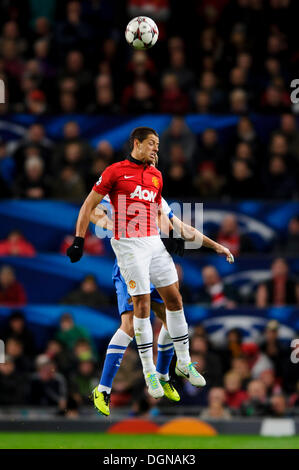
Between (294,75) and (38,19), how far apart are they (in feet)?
16.6

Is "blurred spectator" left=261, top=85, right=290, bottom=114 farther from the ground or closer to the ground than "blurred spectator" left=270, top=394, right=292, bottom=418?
farther from the ground

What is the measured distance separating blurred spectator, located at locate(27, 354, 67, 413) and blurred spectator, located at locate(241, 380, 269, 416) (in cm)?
273

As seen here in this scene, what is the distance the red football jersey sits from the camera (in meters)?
9.20

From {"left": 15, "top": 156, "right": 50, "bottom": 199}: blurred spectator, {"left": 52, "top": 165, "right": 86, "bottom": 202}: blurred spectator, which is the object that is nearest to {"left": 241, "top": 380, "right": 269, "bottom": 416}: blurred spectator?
{"left": 52, "top": 165, "right": 86, "bottom": 202}: blurred spectator

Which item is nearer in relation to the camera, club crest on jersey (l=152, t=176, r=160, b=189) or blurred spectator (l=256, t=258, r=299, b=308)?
club crest on jersey (l=152, t=176, r=160, b=189)

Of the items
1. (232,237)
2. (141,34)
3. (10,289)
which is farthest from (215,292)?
(141,34)

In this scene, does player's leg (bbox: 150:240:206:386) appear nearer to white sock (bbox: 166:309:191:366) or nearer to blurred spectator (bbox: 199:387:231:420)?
white sock (bbox: 166:309:191:366)

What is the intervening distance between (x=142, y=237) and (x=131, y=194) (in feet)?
1.44

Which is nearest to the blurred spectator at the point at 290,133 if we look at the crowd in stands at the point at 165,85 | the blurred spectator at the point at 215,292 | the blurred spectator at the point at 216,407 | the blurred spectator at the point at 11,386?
the crowd in stands at the point at 165,85

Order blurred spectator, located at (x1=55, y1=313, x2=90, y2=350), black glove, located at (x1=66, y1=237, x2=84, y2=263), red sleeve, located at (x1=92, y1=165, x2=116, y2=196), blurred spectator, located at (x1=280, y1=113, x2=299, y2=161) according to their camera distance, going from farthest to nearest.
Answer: blurred spectator, located at (x1=280, y1=113, x2=299, y2=161)
blurred spectator, located at (x1=55, y1=313, x2=90, y2=350)
red sleeve, located at (x1=92, y1=165, x2=116, y2=196)
black glove, located at (x1=66, y1=237, x2=84, y2=263)

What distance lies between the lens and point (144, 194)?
9.26 meters

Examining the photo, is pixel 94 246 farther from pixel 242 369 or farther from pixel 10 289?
pixel 242 369

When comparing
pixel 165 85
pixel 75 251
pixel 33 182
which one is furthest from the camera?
pixel 165 85

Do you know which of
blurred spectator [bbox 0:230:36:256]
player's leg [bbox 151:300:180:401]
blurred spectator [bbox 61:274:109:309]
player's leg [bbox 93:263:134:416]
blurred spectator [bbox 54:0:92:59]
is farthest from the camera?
blurred spectator [bbox 54:0:92:59]
